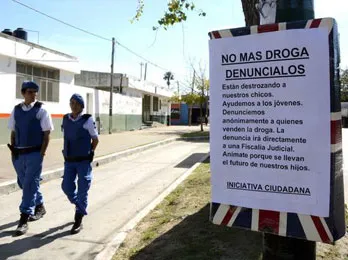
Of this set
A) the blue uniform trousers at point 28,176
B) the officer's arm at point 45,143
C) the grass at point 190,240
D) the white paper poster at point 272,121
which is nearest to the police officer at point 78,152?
the officer's arm at point 45,143

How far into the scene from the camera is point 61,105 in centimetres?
2309

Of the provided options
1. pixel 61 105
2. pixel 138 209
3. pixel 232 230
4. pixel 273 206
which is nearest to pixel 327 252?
pixel 232 230

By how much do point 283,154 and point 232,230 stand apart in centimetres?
269

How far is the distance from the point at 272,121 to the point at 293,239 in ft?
2.48

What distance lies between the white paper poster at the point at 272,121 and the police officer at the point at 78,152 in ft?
10.7

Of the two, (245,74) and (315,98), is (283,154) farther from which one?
(245,74)

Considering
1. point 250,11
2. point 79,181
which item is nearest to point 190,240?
point 79,181

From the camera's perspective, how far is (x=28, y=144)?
582 cm

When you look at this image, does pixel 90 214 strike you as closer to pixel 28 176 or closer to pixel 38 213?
pixel 38 213

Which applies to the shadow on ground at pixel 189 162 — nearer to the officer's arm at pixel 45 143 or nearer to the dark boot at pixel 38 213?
the dark boot at pixel 38 213

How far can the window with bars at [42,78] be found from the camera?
1942 centimetres

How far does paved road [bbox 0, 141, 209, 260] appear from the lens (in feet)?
17.2

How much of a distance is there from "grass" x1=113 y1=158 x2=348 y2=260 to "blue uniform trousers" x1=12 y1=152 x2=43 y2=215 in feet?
4.55

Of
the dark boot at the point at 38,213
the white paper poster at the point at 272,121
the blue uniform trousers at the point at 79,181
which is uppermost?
the white paper poster at the point at 272,121
